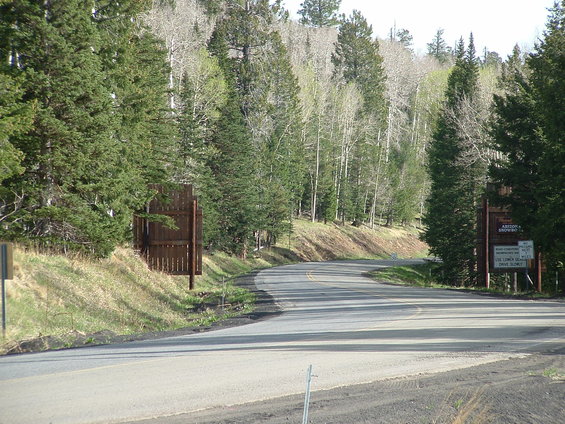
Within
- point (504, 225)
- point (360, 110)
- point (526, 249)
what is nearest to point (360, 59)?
point (360, 110)

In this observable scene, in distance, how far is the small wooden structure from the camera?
3156cm

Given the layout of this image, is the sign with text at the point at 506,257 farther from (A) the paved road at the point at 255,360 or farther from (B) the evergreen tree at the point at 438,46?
(B) the evergreen tree at the point at 438,46

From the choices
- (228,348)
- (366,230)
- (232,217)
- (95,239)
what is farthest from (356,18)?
(228,348)

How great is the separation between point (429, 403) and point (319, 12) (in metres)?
114

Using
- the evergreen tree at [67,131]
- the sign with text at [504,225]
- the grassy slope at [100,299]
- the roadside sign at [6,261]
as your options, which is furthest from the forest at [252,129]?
the roadside sign at [6,261]

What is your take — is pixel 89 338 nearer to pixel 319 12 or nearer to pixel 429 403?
pixel 429 403

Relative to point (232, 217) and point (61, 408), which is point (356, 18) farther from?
point (61, 408)

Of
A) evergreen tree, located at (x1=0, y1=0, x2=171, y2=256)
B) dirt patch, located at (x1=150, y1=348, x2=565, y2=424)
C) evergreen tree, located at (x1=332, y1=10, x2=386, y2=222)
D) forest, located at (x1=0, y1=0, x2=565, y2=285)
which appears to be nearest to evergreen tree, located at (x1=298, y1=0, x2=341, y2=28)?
forest, located at (x1=0, y1=0, x2=565, y2=285)

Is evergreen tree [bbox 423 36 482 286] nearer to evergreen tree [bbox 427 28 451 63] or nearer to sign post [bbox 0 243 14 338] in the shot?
sign post [bbox 0 243 14 338]

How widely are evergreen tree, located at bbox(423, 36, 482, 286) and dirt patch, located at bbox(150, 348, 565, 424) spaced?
35571mm

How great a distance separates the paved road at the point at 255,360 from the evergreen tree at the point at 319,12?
103240 mm

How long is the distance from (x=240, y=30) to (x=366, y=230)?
34.2 meters

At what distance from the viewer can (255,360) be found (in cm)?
1050

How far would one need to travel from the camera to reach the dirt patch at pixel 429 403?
7.16 metres
